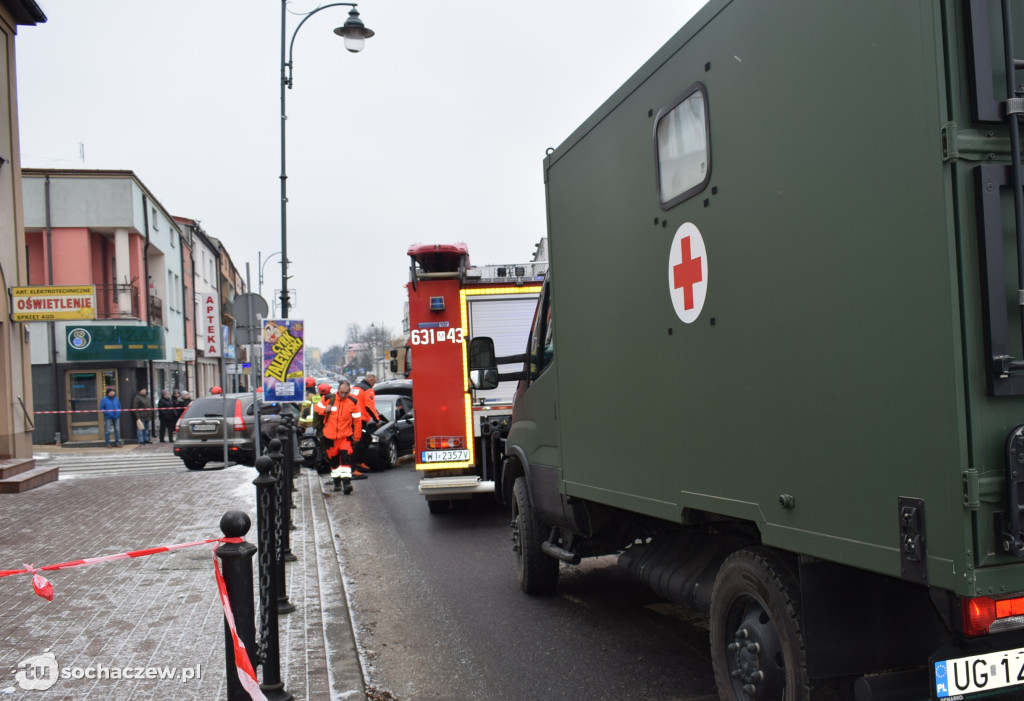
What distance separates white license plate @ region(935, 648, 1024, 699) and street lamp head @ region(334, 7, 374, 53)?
1518 cm

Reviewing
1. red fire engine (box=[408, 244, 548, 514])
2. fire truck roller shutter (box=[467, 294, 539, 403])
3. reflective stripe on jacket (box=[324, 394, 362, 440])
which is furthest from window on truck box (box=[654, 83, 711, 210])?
reflective stripe on jacket (box=[324, 394, 362, 440])

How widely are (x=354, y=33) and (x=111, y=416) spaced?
17.3 meters

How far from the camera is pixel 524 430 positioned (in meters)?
7.03

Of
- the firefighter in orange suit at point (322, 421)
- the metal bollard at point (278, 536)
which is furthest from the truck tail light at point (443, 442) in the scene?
the firefighter in orange suit at point (322, 421)

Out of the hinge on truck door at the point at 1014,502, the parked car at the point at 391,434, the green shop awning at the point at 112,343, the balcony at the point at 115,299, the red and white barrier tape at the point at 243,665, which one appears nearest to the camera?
the hinge on truck door at the point at 1014,502

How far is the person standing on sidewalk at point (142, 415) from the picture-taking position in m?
28.1

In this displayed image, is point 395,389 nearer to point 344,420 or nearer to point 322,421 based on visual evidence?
point 322,421

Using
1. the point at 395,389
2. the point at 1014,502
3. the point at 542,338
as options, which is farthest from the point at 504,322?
the point at 395,389

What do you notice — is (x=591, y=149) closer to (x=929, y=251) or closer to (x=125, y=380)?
(x=929, y=251)

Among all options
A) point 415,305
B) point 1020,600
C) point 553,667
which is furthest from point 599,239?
point 415,305

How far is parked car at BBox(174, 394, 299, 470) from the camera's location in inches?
730

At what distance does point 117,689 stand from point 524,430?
339 centimetres

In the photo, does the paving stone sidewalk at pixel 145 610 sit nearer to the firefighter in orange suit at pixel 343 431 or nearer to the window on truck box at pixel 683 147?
the firefighter in orange suit at pixel 343 431

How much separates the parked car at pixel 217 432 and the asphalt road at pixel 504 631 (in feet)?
32.3
